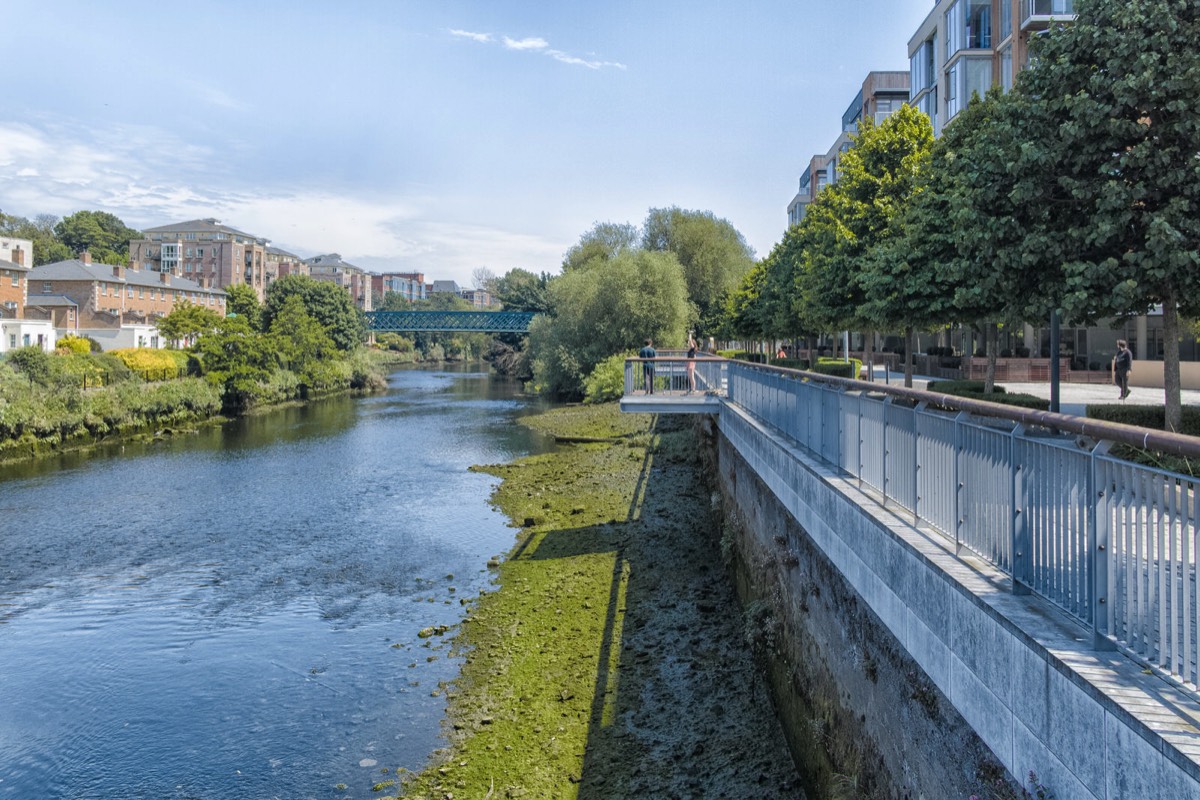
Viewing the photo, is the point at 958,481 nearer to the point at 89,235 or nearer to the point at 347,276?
the point at 89,235

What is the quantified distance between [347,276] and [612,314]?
131180 millimetres

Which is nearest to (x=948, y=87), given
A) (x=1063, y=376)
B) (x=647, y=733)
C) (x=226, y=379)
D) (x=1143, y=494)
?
(x=1063, y=376)

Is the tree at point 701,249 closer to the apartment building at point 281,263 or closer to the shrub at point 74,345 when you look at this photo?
the shrub at point 74,345

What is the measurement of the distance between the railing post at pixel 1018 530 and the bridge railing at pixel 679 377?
16.5 metres

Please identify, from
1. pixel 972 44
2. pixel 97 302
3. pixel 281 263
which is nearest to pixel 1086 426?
pixel 972 44

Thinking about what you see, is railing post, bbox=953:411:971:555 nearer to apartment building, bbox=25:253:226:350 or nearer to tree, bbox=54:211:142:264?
apartment building, bbox=25:253:226:350

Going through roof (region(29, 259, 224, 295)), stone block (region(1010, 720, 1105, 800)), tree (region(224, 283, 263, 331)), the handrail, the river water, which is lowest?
the river water

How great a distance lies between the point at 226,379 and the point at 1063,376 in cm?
4500

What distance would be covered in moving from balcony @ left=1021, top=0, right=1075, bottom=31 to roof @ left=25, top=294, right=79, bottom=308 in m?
71.6

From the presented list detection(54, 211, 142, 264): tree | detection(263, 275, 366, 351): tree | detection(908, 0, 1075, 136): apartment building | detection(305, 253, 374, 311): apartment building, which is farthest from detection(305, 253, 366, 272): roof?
detection(908, 0, 1075, 136): apartment building

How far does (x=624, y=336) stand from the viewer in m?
A: 55.2

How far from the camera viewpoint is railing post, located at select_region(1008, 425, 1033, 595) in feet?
16.5

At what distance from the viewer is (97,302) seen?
75.5 m

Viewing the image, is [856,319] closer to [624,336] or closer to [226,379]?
[624,336]
